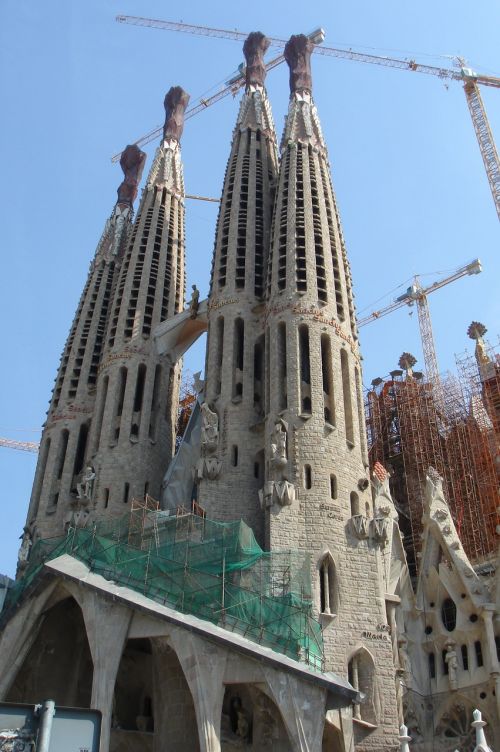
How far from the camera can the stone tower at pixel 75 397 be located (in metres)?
34.6

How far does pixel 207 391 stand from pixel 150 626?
11.7 meters

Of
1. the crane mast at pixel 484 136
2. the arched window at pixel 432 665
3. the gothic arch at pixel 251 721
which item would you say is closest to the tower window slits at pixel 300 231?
the arched window at pixel 432 665

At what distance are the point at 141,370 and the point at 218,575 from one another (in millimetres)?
15969

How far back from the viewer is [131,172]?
50469 millimetres

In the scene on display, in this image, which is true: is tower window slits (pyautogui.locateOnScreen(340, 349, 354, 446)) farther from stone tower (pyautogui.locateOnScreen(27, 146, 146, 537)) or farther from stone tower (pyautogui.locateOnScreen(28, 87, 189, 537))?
stone tower (pyautogui.locateOnScreen(27, 146, 146, 537))

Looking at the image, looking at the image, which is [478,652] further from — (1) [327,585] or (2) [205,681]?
(2) [205,681]

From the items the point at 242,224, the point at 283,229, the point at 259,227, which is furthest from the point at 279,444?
the point at 242,224

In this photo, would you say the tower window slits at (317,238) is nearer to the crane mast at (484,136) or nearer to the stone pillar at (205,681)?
the stone pillar at (205,681)

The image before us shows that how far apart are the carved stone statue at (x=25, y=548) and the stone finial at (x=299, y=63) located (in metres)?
25.3

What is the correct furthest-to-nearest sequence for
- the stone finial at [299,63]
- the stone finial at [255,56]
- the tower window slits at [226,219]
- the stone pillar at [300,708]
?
the stone finial at [255,56], the stone finial at [299,63], the tower window slits at [226,219], the stone pillar at [300,708]

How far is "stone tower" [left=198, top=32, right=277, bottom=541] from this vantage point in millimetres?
28922

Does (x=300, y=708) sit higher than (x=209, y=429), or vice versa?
(x=209, y=429)

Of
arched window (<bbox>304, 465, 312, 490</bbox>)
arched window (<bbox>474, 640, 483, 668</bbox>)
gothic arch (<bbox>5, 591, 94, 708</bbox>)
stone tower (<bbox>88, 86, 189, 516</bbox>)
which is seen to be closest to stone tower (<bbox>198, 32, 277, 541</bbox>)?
arched window (<bbox>304, 465, 312, 490</bbox>)

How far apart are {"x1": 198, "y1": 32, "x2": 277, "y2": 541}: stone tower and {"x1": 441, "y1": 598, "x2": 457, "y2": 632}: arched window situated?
7.67 m
